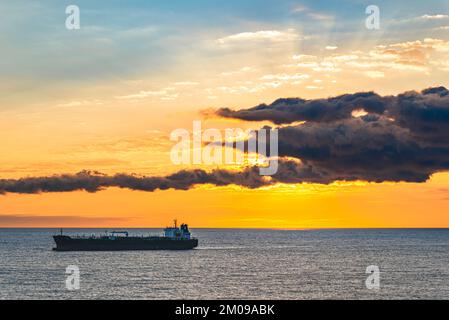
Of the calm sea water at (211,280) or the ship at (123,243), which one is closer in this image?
the calm sea water at (211,280)

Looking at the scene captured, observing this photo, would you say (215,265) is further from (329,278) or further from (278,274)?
(329,278)

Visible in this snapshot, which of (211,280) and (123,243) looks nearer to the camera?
(211,280)

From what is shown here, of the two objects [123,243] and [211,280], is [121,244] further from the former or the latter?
[211,280]

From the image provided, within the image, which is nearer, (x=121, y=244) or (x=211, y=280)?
(x=211, y=280)

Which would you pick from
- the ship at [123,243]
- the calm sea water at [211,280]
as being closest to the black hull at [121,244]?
the ship at [123,243]

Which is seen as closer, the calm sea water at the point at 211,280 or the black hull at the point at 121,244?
the calm sea water at the point at 211,280

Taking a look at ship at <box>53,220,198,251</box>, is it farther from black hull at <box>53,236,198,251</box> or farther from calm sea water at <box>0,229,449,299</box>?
calm sea water at <box>0,229,449,299</box>

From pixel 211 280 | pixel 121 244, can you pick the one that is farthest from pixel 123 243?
pixel 211 280

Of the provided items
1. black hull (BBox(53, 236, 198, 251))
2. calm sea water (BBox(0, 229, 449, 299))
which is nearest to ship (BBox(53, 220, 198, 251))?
black hull (BBox(53, 236, 198, 251))

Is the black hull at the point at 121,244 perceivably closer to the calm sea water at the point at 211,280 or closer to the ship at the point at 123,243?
the ship at the point at 123,243

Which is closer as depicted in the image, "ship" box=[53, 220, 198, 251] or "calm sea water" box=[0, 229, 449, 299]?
"calm sea water" box=[0, 229, 449, 299]

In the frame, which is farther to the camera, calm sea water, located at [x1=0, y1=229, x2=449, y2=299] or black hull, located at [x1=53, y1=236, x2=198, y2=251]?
black hull, located at [x1=53, y1=236, x2=198, y2=251]
